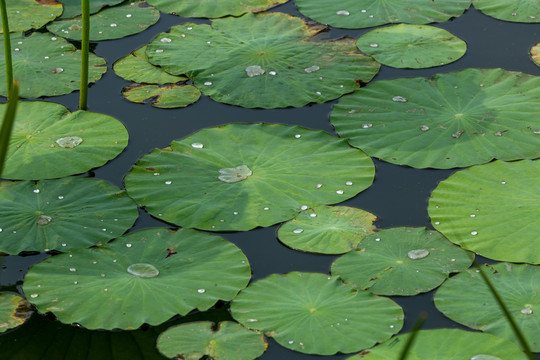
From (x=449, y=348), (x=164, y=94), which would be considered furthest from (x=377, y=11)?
(x=449, y=348)

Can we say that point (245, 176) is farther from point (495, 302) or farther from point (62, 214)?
point (495, 302)

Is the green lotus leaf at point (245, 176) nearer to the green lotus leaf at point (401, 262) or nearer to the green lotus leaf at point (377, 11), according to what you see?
the green lotus leaf at point (401, 262)

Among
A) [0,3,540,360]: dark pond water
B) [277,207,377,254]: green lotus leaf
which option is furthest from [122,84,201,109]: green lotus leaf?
[277,207,377,254]: green lotus leaf

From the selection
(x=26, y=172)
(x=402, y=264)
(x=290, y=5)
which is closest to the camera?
(x=402, y=264)

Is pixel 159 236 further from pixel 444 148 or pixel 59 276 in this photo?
pixel 444 148

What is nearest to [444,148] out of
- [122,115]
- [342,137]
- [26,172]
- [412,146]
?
[412,146]

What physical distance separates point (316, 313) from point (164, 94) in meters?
1.86

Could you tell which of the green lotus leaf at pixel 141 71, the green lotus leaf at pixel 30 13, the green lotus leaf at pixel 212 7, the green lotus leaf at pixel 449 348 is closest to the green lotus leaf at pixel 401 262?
the green lotus leaf at pixel 449 348

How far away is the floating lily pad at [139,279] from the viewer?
2650 mm

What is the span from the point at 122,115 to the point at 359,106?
1271 millimetres

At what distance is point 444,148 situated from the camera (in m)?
3.50

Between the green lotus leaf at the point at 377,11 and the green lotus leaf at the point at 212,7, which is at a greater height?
the green lotus leaf at the point at 377,11

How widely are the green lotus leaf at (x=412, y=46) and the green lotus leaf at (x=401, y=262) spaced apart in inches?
58.6

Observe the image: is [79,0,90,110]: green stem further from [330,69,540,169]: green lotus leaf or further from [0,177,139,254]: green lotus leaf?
[330,69,540,169]: green lotus leaf
